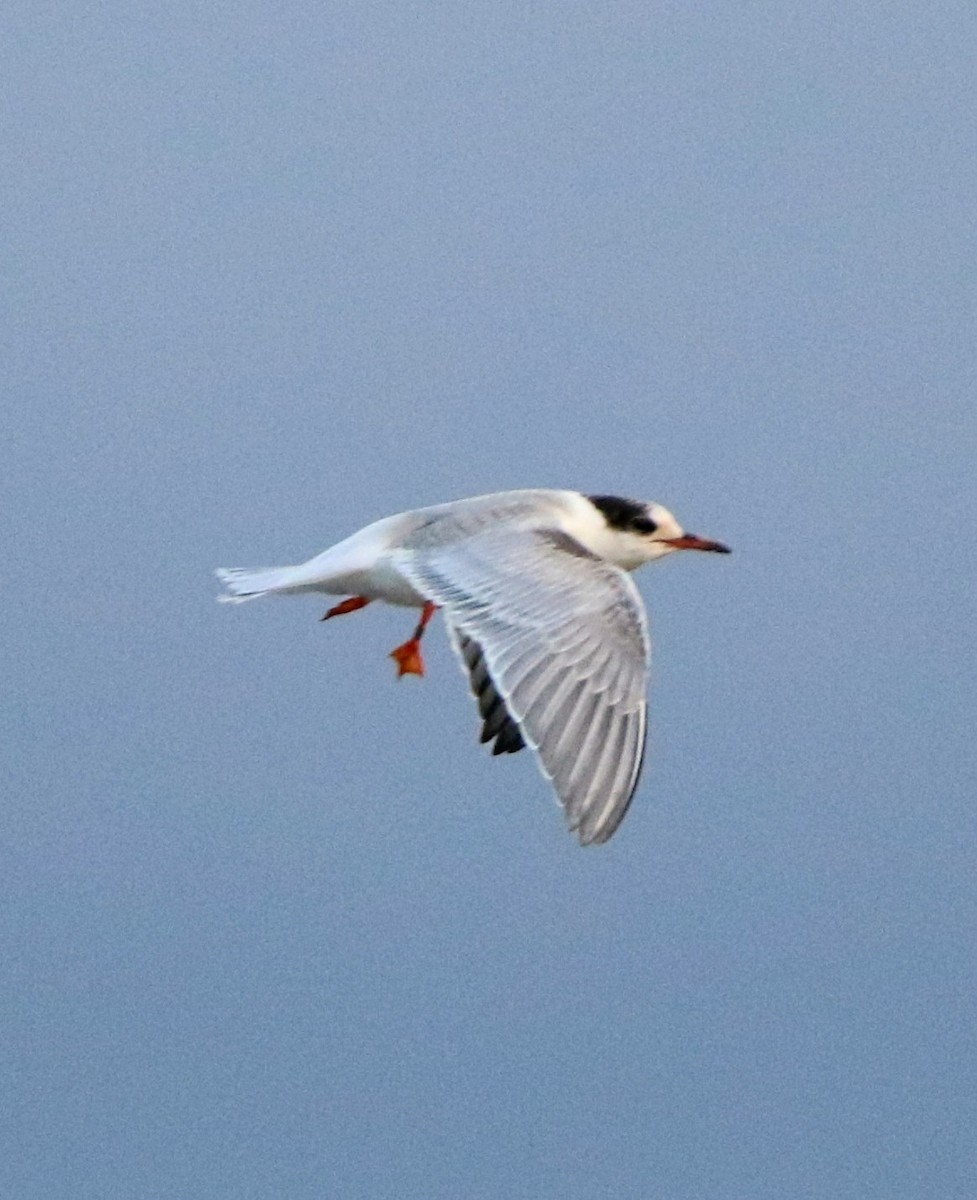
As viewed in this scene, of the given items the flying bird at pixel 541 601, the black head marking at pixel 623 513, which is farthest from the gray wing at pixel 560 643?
the black head marking at pixel 623 513

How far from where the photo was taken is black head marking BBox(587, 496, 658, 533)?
29.4 ft

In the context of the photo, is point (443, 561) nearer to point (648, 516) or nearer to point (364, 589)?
point (364, 589)

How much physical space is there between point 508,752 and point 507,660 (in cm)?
111

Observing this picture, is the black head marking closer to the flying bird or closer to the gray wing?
the flying bird

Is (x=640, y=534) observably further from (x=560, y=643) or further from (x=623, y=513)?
(x=560, y=643)

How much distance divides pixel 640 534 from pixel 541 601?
1226mm

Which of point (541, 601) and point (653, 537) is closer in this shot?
point (541, 601)

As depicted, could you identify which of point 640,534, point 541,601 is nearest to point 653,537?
point 640,534

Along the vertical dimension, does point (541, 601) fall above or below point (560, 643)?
above

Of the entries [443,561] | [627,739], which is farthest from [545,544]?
[627,739]

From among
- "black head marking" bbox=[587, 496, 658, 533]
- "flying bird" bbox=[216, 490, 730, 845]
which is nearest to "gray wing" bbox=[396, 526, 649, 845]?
→ "flying bird" bbox=[216, 490, 730, 845]

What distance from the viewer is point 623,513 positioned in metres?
8.98

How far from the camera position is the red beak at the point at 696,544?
9.08 metres

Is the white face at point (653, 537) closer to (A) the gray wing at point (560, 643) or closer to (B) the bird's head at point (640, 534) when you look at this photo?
(B) the bird's head at point (640, 534)
